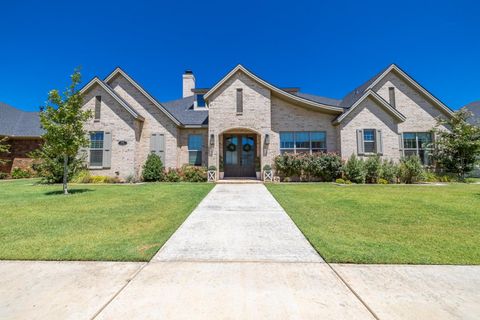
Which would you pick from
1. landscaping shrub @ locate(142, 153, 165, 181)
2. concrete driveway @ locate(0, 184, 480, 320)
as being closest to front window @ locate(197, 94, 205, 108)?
landscaping shrub @ locate(142, 153, 165, 181)

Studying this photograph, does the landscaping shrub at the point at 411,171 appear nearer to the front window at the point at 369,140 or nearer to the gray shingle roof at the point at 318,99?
the front window at the point at 369,140

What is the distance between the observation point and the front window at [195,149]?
1600 centimetres

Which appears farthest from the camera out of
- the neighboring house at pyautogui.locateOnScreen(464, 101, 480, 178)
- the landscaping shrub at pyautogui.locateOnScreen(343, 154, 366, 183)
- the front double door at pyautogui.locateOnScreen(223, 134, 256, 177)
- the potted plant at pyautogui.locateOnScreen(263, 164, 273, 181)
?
the front double door at pyautogui.locateOnScreen(223, 134, 256, 177)

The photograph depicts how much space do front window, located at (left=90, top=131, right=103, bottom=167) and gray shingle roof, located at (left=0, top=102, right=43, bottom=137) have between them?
659 centimetres

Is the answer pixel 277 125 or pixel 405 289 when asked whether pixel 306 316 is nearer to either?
pixel 405 289

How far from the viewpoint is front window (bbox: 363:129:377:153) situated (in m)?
14.6

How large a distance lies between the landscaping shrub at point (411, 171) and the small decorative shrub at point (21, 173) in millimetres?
26400

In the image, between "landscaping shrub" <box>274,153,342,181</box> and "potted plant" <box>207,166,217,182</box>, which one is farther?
"potted plant" <box>207,166,217,182</box>

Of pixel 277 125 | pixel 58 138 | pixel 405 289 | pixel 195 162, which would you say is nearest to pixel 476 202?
pixel 405 289

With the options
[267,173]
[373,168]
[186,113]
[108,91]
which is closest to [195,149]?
[186,113]

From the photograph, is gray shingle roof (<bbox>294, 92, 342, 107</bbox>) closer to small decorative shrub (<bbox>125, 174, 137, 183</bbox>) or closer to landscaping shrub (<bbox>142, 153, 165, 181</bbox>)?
landscaping shrub (<bbox>142, 153, 165, 181</bbox>)

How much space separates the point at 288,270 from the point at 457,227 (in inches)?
174

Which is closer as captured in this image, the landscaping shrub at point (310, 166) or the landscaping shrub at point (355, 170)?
the landscaping shrub at point (355, 170)

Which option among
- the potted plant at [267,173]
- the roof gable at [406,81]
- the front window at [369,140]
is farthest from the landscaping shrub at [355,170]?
the roof gable at [406,81]
